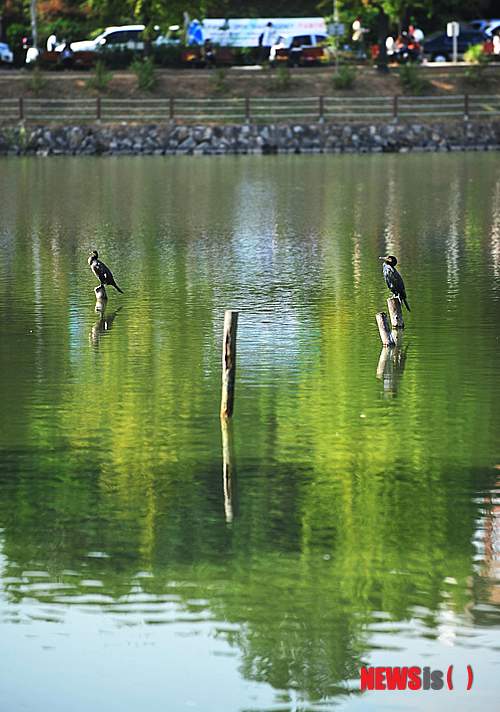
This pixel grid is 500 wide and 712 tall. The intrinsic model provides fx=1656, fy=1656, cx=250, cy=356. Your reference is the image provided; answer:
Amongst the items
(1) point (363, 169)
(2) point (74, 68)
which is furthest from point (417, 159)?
(2) point (74, 68)

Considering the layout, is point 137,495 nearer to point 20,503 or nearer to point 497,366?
point 20,503

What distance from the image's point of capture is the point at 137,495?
16.1 metres

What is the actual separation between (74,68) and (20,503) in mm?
64404

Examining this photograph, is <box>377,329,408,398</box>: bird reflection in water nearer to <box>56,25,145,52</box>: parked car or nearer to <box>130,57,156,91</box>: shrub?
<box>130,57,156,91</box>: shrub

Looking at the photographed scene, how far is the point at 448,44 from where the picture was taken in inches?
3250

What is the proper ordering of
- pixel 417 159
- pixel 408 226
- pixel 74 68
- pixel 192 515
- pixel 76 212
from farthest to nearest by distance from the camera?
pixel 74 68
pixel 417 159
pixel 76 212
pixel 408 226
pixel 192 515

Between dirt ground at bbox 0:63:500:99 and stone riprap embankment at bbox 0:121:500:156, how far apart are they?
4061 millimetres

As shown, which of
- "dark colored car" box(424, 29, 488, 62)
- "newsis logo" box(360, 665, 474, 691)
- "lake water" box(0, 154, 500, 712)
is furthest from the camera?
"dark colored car" box(424, 29, 488, 62)

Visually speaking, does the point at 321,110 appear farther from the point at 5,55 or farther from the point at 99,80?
the point at 5,55

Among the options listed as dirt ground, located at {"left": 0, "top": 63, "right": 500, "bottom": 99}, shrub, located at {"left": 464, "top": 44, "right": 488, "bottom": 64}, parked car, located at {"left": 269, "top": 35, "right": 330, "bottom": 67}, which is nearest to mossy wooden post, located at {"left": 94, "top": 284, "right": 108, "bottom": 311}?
dirt ground, located at {"left": 0, "top": 63, "right": 500, "bottom": 99}

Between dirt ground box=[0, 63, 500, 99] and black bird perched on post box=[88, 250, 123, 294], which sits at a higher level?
dirt ground box=[0, 63, 500, 99]

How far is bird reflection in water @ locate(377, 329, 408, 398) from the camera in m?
20.9

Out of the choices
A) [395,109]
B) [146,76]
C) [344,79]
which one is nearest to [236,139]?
[146,76]

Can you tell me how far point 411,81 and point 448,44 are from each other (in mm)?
8814
